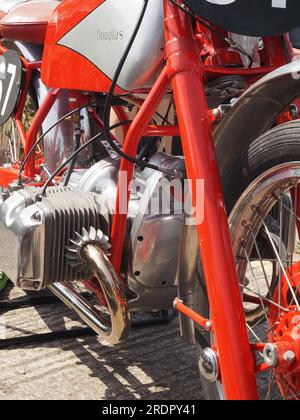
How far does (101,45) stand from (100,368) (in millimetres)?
1090

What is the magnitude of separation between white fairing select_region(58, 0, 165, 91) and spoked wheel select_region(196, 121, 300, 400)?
1.31 feet

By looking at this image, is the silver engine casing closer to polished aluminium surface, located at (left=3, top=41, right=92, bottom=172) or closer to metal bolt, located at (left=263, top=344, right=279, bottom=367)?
polished aluminium surface, located at (left=3, top=41, right=92, bottom=172)

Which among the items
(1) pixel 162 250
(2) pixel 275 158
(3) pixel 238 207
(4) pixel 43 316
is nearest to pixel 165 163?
(1) pixel 162 250

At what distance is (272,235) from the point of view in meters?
1.60

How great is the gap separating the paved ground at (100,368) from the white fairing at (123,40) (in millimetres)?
966

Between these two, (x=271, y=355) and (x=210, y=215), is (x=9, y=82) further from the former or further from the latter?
(x=271, y=355)

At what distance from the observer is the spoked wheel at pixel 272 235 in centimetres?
131

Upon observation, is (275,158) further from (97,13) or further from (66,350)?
(66,350)

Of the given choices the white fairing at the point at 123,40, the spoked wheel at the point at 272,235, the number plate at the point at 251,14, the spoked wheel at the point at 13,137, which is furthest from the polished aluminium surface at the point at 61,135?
the number plate at the point at 251,14

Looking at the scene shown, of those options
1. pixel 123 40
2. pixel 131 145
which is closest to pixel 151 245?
pixel 131 145

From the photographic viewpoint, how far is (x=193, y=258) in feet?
5.32

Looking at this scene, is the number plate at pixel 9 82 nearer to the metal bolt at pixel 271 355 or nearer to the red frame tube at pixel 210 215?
the red frame tube at pixel 210 215

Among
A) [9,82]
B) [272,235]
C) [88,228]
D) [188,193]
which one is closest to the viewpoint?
[272,235]
